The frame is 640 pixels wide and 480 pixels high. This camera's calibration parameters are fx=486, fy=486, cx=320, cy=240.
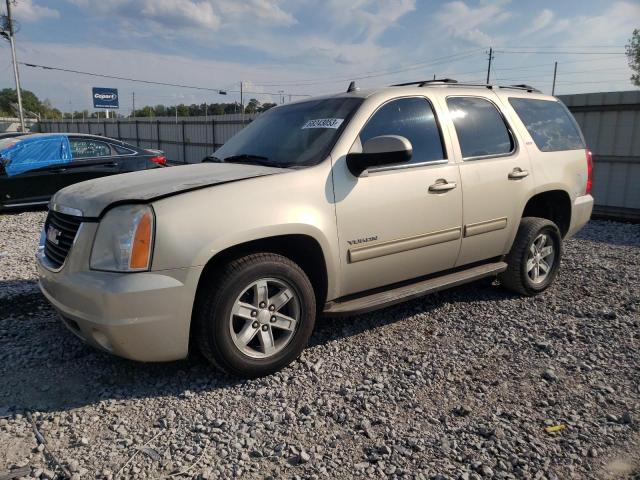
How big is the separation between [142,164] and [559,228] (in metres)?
7.76

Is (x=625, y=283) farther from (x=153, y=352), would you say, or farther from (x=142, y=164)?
(x=142, y=164)

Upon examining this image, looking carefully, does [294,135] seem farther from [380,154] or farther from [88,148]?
[88,148]

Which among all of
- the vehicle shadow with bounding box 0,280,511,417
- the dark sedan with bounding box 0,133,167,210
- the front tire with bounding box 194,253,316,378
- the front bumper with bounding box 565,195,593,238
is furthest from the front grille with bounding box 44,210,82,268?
the dark sedan with bounding box 0,133,167,210

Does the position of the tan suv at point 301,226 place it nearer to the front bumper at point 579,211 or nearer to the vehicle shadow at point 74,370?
the vehicle shadow at point 74,370

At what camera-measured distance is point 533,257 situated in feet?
15.3

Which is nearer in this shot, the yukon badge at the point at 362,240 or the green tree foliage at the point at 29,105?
the yukon badge at the point at 362,240

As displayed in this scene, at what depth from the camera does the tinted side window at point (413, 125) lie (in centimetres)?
359

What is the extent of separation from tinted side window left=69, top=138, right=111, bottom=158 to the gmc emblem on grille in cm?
650

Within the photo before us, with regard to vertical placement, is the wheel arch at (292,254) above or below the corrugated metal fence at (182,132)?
below

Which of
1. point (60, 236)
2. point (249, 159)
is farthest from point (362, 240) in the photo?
point (60, 236)

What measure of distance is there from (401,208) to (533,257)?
190 cm

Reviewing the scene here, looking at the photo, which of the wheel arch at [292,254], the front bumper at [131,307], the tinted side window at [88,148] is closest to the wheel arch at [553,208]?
the wheel arch at [292,254]

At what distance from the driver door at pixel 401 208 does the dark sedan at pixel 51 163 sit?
717 centimetres

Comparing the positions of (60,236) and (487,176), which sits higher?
(487,176)
